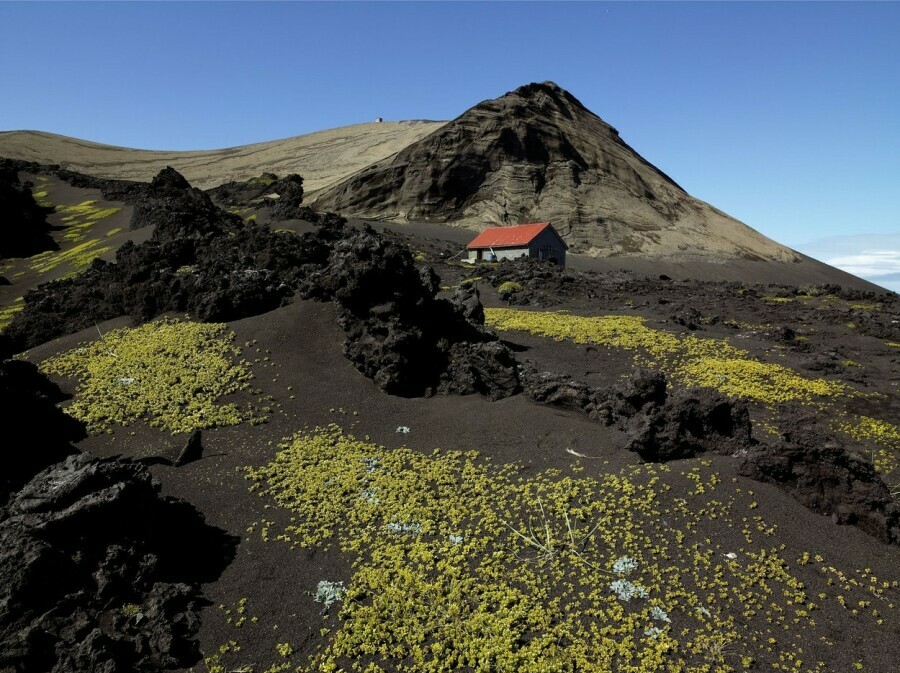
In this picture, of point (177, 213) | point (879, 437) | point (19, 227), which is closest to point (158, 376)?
point (177, 213)

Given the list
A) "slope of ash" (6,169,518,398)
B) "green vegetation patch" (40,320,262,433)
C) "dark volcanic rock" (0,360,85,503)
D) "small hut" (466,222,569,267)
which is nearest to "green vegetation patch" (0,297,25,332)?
"slope of ash" (6,169,518,398)

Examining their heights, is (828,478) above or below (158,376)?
above

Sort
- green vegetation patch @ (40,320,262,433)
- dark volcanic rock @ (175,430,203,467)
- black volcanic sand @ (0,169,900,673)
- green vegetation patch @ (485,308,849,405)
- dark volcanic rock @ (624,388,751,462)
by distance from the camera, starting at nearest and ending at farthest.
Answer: black volcanic sand @ (0,169,900,673) < dark volcanic rock @ (624,388,751,462) < dark volcanic rock @ (175,430,203,467) < green vegetation patch @ (40,320,262,433) < green vegetation patch @ (485,308,849,405)

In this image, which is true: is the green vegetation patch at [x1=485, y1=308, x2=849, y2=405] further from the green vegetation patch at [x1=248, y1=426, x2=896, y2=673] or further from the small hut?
the small hut

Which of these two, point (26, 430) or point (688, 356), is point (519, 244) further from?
point (26, 430)

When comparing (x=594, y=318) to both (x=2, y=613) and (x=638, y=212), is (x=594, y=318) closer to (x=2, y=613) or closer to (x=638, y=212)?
(x=2, y=613)

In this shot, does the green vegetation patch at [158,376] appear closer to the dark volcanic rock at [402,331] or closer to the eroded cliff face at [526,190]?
the dark volcanic rock at [402,331]
